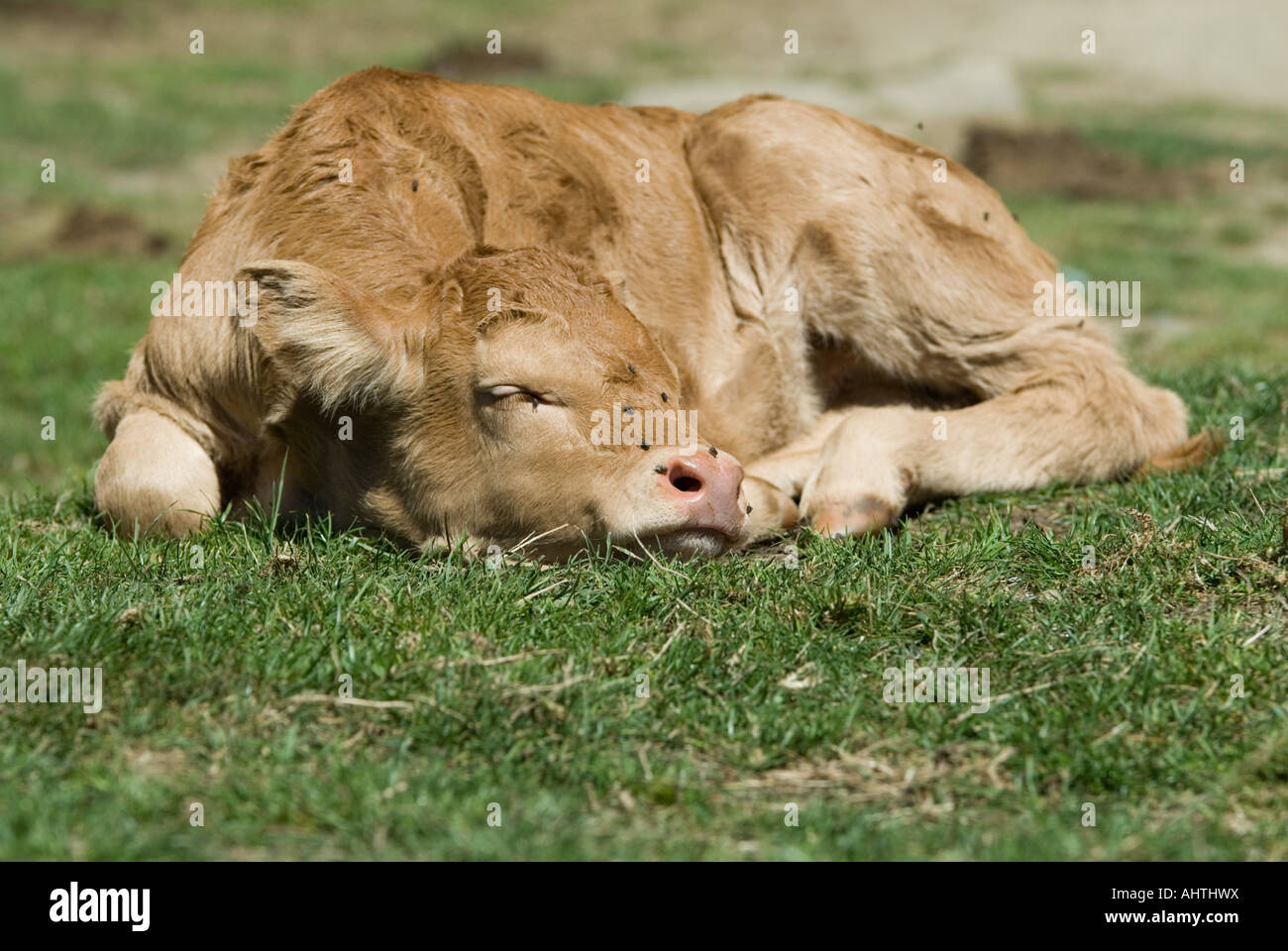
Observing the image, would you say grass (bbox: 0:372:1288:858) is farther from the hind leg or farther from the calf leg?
the calf leg

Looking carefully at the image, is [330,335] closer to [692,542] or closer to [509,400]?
[509,400]

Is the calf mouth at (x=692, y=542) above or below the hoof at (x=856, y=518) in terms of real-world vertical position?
below

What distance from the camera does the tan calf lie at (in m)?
4.68

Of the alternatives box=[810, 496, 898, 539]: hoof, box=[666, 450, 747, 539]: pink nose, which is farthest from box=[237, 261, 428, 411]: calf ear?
box=[810, 496, 898, 539]: hoof

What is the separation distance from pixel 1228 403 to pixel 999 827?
4459 millimetres

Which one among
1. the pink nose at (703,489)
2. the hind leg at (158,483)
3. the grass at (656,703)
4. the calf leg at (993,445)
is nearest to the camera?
the grass at (656,703)

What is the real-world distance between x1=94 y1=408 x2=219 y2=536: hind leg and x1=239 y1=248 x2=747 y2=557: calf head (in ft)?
2.16

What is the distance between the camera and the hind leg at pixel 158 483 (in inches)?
211

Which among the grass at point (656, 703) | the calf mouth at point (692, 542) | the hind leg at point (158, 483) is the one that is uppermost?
the hind leg at point (158, 483)

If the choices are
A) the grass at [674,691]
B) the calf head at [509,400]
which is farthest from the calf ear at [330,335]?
the grass at [674,691]

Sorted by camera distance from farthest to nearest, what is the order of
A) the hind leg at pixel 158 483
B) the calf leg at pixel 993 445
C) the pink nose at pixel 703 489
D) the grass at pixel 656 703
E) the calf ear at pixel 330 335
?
the calf leg at pixel 993 445 → the hind leg at pixel 158 483 → the calf ear at pixel 330 335 → the pink nose at pixel 703 489 → the grass at pixel 656 703

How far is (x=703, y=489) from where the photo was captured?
15.0ft

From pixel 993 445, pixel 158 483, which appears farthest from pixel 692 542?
pixel 158 483

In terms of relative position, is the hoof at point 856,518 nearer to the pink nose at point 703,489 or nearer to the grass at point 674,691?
the grass at point 674,691
